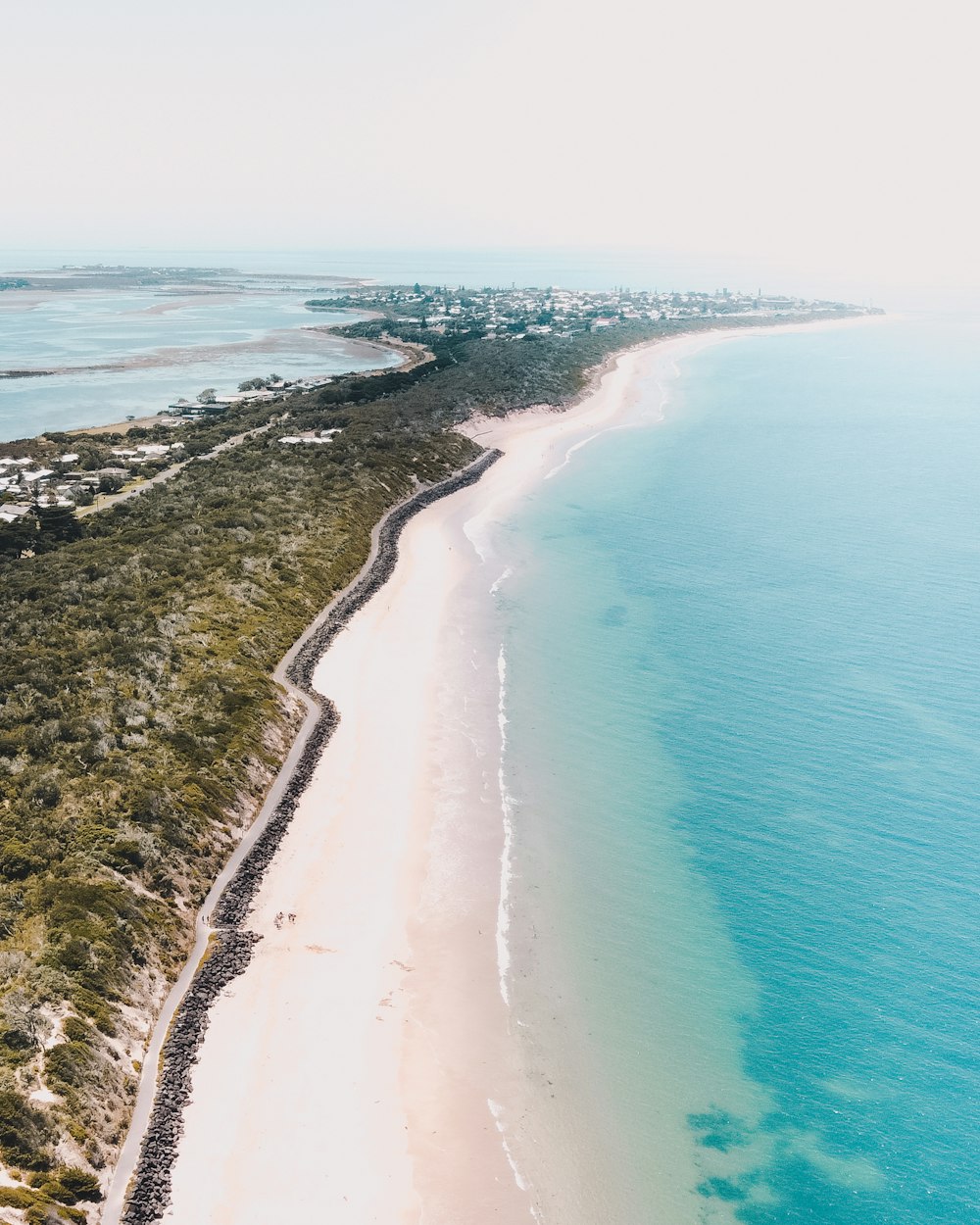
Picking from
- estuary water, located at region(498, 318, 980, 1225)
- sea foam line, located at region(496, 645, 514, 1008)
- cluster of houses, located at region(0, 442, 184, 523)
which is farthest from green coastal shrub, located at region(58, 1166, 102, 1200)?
cluster of houses, located at region(0, 442, 184, 523)

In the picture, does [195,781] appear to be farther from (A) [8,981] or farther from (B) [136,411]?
(B) [136,411]

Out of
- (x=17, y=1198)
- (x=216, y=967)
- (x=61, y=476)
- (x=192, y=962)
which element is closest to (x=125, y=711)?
(x=192, y=962)

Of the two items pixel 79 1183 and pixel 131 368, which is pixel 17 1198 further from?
pixel 131 368

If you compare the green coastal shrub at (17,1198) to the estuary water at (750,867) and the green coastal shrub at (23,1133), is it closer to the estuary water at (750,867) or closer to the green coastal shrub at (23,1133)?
the green coastal shrub at (23,1133)

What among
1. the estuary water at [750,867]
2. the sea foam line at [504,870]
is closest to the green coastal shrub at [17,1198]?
the estuary water at [750,867]

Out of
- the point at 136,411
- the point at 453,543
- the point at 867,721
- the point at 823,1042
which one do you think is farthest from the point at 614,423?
the point at 823,1042
